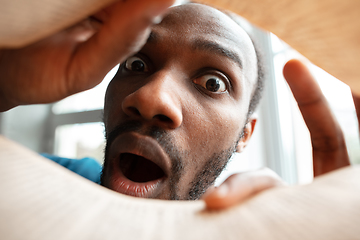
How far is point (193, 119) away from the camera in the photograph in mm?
414

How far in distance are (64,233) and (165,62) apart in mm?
353

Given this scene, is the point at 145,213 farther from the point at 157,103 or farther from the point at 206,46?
the point at 206,46

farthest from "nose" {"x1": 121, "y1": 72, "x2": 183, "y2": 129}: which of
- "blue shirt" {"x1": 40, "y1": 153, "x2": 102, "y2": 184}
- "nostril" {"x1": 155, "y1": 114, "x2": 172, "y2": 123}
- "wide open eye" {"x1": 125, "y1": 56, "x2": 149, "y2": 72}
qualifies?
"blue shirt" {"x1": 40, "y1": 153, "x2": 102, "y2": 184}

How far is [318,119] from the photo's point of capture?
0.33 meters

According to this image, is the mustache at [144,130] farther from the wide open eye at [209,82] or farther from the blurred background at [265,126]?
the blurred background at [265,126]

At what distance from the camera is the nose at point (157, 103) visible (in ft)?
1.13

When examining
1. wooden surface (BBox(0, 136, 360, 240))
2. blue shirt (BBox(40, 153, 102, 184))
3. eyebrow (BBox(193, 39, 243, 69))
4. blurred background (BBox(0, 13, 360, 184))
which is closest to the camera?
wooden surface (BBox(0, 136, 360, 240))

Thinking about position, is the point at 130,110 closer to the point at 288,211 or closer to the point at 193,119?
the point at 193,119

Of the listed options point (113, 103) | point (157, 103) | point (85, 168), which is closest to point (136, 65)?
point (113, 103)

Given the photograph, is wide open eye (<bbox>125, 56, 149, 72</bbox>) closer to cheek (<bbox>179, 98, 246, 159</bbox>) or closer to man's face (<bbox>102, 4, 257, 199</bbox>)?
man's face (<bbox>102, 4, 257, 199</bbox>)

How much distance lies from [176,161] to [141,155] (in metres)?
0.05

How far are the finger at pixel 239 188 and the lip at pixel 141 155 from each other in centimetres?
17

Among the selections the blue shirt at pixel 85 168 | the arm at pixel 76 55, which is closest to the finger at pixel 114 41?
the arm at pixel 76 55

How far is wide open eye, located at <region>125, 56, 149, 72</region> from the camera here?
0.50 m
